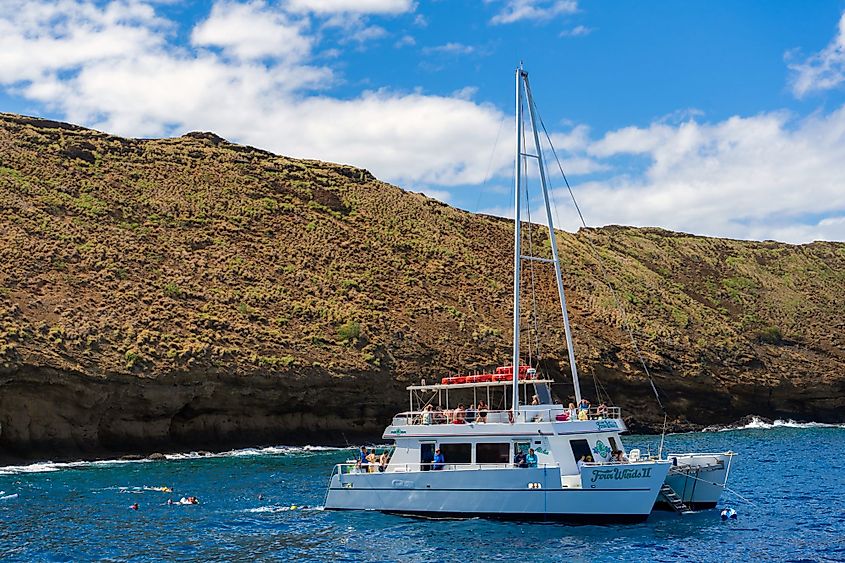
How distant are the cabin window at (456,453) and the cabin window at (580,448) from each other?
367 cm

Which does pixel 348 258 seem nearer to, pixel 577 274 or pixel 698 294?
pixel 577 274

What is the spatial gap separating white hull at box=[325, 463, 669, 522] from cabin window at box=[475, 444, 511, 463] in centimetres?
117

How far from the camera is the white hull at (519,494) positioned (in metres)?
29.8

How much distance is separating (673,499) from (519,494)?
5.85m

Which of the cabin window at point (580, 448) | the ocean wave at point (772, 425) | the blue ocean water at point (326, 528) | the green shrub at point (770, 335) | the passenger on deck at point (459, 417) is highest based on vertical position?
the green shrub at point (770, 335)

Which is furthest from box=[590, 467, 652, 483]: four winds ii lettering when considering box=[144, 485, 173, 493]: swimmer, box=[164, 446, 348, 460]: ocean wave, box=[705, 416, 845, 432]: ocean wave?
box=[705, 416, 845, 432]: ocean wave

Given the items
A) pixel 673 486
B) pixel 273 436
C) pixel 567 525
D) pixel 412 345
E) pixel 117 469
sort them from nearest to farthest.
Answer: pixel 567 525 < pixel 673 486 < pixel 117 469 < pixel 273 436 < pixel 412 345

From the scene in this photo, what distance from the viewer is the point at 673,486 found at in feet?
108

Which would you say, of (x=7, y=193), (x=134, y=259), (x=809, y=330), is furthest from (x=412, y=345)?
(x=809, y=330)

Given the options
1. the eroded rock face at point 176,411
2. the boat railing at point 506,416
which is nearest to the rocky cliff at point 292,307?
the eroded rock face at point 176,411

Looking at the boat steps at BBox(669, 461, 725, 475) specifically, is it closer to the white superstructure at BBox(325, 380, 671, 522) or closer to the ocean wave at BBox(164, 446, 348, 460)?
the white superstructure at BBox(325, 380, 671, 522)

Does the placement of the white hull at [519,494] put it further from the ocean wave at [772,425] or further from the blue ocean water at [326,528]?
the ocean wave at [772,425]

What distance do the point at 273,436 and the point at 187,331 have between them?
982 cm

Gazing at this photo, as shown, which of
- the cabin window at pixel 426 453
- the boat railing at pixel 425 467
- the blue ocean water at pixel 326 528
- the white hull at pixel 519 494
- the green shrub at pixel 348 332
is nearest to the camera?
the blue ocean water at pixel 326 528
